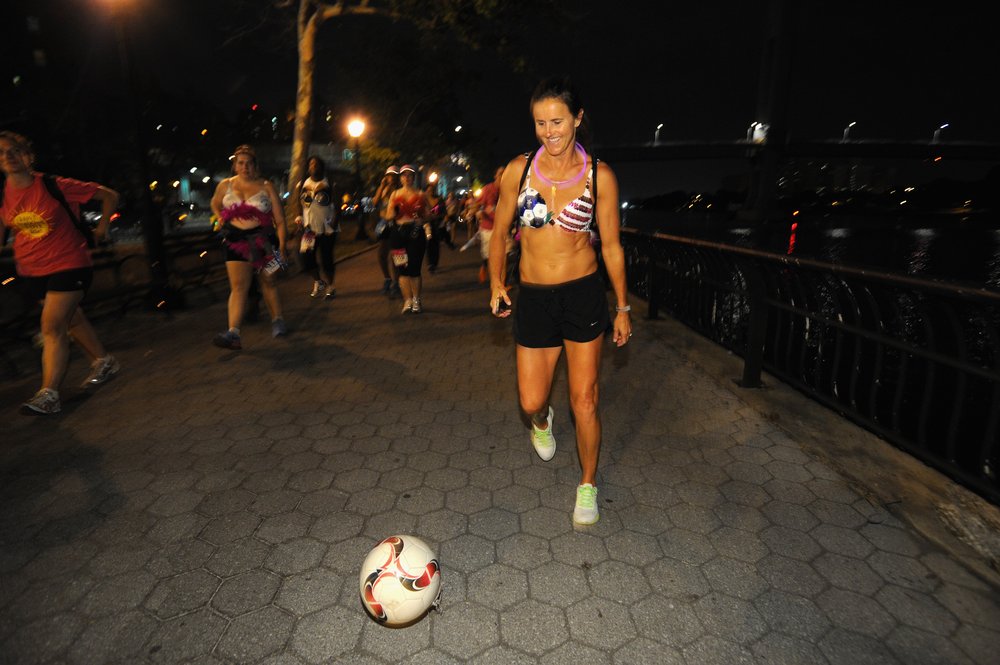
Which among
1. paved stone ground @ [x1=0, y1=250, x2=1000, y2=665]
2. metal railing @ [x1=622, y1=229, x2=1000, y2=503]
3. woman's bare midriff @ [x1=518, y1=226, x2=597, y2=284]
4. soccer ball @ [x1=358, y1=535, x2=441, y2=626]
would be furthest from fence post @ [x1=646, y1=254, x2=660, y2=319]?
soccer ball @ [x1=358, y1=535, x2=441, y2=626]

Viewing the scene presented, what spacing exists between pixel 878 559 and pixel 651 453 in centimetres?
144

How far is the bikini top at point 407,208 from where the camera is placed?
831 centimetres

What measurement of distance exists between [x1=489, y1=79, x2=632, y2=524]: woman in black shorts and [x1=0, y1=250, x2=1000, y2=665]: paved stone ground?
21.8 inches

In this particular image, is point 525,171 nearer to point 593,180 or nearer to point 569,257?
point 593,180

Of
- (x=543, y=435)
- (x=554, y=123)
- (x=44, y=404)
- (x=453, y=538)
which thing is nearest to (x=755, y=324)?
(x=543, y=435)

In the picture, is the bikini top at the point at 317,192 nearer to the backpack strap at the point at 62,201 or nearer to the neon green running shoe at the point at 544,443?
the backpack strap at the point at 62,201

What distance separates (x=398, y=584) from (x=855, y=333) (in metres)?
3.54

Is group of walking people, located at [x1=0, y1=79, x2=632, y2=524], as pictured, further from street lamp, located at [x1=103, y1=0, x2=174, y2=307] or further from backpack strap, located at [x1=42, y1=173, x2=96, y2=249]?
street lamp, located at [x1=103, y1=0, x2=174, y2=307]

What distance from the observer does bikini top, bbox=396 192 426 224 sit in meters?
8.31

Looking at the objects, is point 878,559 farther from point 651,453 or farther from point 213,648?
point 213,648

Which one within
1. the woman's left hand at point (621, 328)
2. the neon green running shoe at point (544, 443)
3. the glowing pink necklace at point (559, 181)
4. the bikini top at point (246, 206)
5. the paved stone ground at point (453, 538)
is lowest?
the paved stone ground at point (453, 538)

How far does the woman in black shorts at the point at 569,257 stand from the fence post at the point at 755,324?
2313mm

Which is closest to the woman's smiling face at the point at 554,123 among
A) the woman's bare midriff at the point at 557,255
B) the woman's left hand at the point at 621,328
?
the woman's bare midriff at the point at 557,255

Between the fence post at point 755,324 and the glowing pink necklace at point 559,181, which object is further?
the fence post at point 755,324
